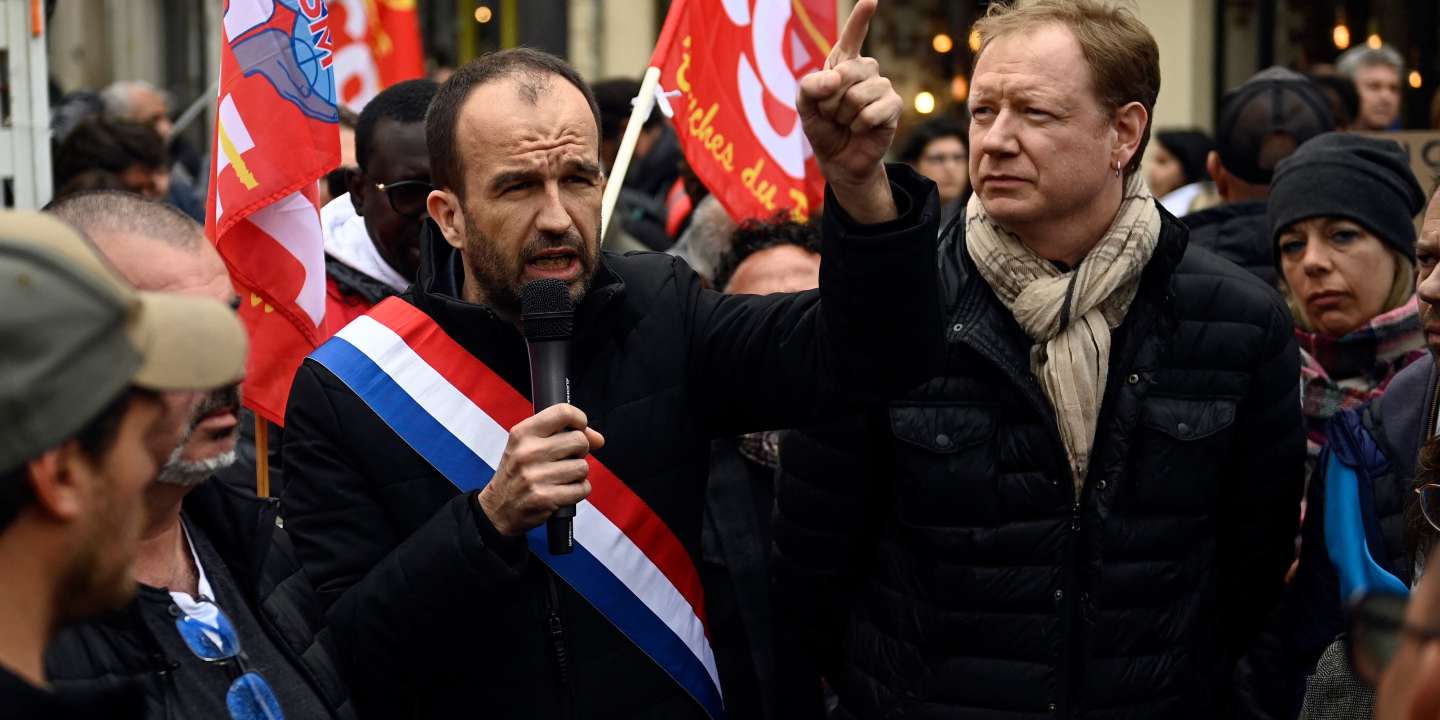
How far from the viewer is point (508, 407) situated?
3123mm

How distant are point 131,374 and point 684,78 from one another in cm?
349

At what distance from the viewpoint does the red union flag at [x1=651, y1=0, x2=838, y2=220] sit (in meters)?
5.11

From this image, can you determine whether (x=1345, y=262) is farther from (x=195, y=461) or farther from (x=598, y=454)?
(x=195, y=461)

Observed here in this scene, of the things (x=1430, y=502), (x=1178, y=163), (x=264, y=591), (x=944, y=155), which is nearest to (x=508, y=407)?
(x=264, y=591)

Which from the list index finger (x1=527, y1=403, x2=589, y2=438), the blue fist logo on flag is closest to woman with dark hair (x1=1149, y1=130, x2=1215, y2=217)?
the blue fist logo on flag

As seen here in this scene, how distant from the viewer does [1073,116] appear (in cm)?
341

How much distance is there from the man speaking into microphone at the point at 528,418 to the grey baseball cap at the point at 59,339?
105 cm

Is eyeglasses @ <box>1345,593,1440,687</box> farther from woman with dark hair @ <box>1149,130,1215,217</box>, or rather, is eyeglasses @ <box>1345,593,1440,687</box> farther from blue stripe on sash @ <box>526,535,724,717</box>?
woman with dark hair @ <box>1149,130,1215,217</box>

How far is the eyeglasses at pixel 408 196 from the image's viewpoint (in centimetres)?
464

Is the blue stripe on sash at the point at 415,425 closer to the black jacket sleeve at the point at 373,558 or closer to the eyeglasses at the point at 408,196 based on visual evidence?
the black jacket sleeve at the point at 373,558

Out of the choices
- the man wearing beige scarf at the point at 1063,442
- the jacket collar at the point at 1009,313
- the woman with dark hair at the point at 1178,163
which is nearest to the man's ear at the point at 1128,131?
the man wearing beige scarf at the point at 1063,442

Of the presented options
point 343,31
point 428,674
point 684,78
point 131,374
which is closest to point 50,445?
point 131,374

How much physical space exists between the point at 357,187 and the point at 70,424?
3276 mm

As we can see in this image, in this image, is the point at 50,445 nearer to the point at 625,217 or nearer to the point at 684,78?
the point at 684,78
